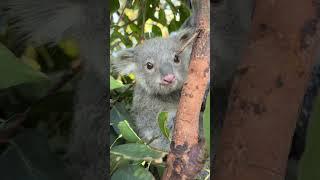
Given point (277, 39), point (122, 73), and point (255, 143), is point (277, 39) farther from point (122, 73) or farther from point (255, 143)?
point (122, 73)

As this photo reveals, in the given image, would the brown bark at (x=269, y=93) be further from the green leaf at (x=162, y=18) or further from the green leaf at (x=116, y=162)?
the green leaf at (x=162, y=18)

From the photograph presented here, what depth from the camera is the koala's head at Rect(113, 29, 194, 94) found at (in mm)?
667

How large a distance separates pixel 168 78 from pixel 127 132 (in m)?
0.15

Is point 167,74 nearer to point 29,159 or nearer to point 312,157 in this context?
point 29,159

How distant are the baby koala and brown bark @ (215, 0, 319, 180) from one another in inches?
8.8

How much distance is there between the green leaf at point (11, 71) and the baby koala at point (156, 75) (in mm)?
208

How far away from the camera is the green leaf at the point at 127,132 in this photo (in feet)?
2.21

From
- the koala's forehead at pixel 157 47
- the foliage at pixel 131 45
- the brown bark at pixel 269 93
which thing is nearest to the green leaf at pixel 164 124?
the foliage at pixel 131 45

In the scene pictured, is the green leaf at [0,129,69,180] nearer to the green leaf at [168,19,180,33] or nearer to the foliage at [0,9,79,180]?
the foliage at [0,9,79,180]

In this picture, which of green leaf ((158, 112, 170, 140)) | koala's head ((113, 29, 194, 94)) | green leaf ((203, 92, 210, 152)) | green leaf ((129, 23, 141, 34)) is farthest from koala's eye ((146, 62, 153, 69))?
green leaf ((203, 92, 210, 152))

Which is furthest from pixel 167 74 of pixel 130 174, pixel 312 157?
pixel 312 157

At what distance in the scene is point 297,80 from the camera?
0.39m

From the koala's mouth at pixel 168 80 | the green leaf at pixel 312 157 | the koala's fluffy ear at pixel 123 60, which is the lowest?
the green leaf at pixel 312 157

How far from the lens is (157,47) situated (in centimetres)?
75
